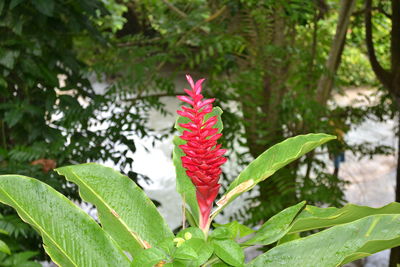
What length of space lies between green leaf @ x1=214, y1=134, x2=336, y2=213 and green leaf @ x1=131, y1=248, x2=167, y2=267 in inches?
5.3

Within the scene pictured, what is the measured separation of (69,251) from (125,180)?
0.49 ft

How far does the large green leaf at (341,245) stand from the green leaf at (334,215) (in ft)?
0.07

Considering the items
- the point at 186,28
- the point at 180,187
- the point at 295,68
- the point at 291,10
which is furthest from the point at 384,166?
the point at 180,187

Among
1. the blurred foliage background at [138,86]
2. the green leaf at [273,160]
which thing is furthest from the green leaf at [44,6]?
the green leaf at [273,160]

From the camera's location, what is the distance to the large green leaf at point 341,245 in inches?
28.1

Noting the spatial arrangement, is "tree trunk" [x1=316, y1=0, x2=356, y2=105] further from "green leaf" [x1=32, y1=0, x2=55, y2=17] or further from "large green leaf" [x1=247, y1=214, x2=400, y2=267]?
"large green leaf" [x1=247, y1=214, x2=400, y2=267]

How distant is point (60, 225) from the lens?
785 mm

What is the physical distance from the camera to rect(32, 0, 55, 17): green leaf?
2103 mm

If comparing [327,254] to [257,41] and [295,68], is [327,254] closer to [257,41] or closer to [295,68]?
[257,41]

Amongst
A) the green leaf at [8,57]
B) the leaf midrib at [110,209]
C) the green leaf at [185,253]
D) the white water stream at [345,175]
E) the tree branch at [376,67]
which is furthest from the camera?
the white water stream at [345,175]

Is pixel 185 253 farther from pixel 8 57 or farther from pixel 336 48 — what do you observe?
pixel 336 48

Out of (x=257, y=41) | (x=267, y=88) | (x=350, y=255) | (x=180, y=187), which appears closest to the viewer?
(x=350, y=255)

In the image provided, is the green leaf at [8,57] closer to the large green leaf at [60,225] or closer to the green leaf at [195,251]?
the large green leaf at [60,225]

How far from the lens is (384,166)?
6316 millimetres
